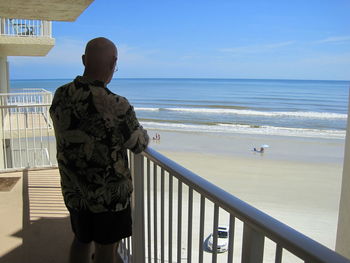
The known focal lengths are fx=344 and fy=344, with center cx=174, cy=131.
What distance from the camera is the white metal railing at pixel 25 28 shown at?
1012 cm

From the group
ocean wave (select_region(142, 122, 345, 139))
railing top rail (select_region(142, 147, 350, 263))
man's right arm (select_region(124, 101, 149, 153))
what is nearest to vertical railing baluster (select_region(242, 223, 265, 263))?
railing top rail (select_region(142, 147, 350, 263))

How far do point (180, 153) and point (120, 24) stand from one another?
204 ft

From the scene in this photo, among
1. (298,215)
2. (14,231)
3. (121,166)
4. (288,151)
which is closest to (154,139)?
(288,151)

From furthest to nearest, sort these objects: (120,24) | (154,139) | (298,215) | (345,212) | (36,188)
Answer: (120,24), (154,139), (298,215), (36,188), (345,212)

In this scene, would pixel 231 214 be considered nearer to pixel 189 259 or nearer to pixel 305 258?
pixel 305 258

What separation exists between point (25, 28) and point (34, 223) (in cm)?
865

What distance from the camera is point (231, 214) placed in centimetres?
99

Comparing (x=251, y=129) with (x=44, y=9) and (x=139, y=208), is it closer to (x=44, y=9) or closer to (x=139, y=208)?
(x=44, y=9)

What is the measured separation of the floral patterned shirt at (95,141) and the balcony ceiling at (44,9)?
141 inches

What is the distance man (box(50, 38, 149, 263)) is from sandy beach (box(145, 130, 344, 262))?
4.02 metres

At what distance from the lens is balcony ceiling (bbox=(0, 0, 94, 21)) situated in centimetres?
470

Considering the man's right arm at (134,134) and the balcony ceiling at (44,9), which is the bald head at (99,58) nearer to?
the man's right arm at (134,134)

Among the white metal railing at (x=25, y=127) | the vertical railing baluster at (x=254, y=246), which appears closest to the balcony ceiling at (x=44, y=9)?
the white metal railing at (x=25, y=127)

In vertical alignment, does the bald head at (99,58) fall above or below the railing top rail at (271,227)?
above
